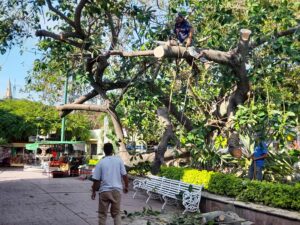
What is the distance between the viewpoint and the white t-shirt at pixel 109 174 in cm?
664

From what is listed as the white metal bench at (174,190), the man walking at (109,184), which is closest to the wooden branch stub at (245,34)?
the white metal bench at (174,190)

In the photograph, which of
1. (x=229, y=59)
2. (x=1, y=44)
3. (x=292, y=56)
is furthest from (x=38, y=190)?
(x=292, y=56)

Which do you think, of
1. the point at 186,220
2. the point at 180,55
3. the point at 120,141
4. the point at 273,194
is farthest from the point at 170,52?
the point at 120,141

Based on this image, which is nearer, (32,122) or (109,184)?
(109,184)

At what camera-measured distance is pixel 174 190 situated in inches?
401

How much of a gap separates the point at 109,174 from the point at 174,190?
12.8 ft

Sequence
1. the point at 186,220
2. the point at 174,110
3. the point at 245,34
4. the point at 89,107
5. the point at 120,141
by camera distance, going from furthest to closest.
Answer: the point at 89,107 → the point at 120,141 → the point at 174,110 → the point at 245,34 → the point at 186,220

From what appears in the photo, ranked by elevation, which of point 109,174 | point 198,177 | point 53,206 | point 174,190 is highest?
point 109,174

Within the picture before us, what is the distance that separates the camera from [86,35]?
11.1 meters

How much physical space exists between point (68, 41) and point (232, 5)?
5326mm

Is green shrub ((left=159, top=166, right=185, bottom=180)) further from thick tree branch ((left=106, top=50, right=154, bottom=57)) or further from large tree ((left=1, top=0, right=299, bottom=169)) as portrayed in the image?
thick tree branch ((left=106, top=50, right=154, bottom=57))

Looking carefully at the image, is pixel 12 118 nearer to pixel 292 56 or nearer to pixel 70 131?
pixel 70 131

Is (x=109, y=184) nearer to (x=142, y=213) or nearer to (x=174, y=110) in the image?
(x=142, y=213)

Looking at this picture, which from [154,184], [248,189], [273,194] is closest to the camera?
[273,194]
